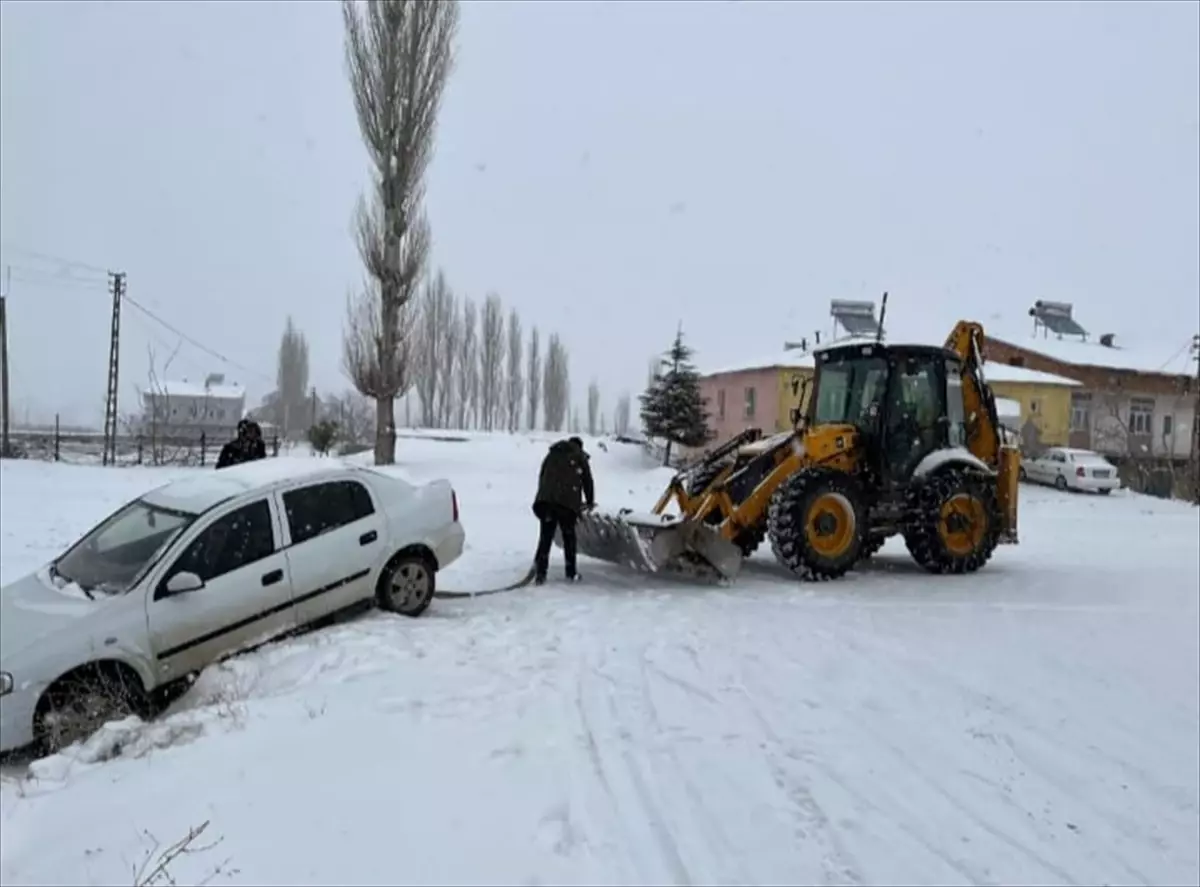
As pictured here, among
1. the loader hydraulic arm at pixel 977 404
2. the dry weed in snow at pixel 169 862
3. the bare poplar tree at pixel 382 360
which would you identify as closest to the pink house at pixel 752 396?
the bare poplar tree at pixel 382 360

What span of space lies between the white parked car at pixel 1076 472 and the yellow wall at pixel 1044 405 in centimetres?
654

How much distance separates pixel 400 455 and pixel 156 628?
25.3 metres

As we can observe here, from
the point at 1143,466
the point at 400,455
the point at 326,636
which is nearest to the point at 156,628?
the point at 326,636

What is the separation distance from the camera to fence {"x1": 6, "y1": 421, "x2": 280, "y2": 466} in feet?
96.4

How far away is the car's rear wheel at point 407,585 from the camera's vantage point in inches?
344

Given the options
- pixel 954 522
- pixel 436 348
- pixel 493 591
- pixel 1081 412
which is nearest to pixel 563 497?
pixel 493 591

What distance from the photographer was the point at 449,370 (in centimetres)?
6562

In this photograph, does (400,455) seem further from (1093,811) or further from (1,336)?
(1093,811)

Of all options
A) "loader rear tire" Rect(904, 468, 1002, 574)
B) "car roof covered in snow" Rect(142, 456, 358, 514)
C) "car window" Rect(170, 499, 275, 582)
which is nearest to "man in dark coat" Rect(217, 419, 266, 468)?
"car roof covered in snow" Rect(142, 456, 358, 514)

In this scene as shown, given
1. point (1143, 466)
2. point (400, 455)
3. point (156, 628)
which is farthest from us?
point (1143, 466)

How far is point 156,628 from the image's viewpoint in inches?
276

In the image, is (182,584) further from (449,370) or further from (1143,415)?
(449,370)

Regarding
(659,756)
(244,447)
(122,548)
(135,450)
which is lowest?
(659,756)

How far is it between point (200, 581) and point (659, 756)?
12.2 feet
